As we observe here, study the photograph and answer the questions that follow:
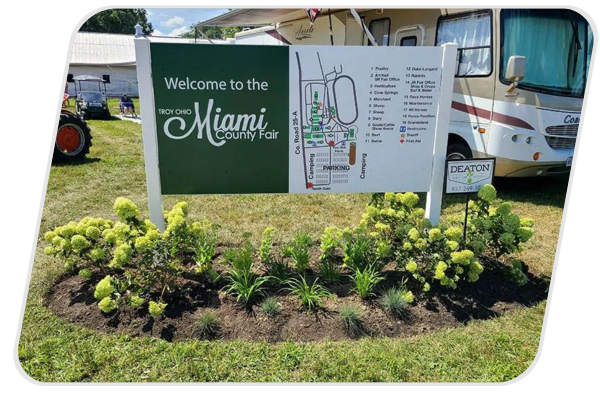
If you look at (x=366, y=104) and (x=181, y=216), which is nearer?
(x=181, y=216)

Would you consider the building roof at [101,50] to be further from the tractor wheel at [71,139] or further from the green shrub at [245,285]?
the green shrub at [245,285]

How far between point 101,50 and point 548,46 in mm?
24105

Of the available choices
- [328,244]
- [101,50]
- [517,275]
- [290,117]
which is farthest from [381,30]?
[101,50]

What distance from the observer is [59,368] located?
239 centimetres

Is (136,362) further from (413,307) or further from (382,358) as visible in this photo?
(413,307)

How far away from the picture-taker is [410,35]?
6.24 meters

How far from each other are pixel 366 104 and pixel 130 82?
22.1 m

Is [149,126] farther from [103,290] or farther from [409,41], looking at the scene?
[409,41]

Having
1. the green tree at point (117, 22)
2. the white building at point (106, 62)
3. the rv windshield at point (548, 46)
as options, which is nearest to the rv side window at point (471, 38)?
the rv windshield at point (548, 46)

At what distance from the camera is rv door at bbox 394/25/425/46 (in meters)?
6.07

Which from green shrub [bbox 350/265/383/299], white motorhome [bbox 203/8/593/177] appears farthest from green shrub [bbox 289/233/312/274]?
white motorhome [bbox 203/8/593/177]

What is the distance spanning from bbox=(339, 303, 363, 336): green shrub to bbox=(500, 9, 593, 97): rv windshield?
3916 millimetres

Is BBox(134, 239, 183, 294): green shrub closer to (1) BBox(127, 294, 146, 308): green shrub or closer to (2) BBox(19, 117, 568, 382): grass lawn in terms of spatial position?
(1) BBox(127, 294, 146, 308): green shrub

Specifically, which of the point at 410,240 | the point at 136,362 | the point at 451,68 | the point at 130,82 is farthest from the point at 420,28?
the point at 130,82
